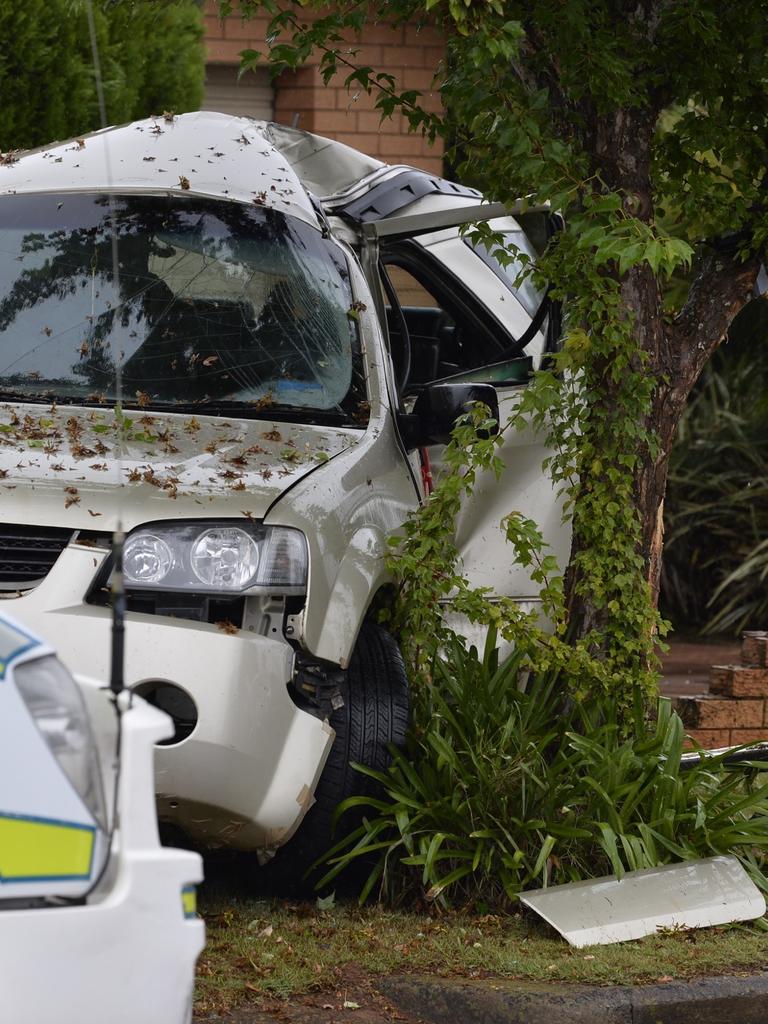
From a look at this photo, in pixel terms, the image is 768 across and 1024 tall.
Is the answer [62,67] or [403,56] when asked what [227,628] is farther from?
[403,56]

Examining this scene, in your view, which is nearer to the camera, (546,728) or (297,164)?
(546,728)

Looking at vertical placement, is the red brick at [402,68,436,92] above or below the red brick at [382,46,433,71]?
below

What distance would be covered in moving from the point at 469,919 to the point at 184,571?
1.40 meters

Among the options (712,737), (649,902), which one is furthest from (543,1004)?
(712,737)

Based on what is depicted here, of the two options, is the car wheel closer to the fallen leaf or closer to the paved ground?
the fallen leaf

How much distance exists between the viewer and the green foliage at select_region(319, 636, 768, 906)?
4.43 metres

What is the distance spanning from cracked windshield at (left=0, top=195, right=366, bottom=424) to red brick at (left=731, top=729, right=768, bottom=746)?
2520 mm

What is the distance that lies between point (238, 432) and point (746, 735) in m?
3.07

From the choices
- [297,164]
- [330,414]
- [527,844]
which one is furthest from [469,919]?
[297,164]

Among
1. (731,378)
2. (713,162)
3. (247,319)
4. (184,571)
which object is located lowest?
(731,378)

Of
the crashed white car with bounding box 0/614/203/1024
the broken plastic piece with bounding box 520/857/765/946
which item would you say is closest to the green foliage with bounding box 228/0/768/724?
the broken plastic piece with bounding box 520/857/765/946

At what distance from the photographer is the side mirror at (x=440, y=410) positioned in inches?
188

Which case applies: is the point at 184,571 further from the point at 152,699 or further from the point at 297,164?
the point at 297,164

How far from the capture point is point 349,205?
18.4 feet
